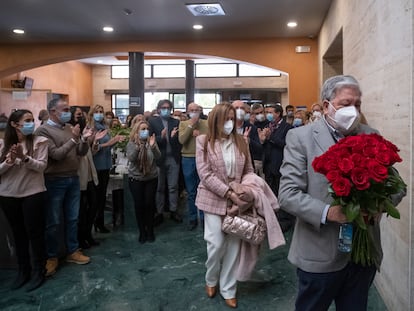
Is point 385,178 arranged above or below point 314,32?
below

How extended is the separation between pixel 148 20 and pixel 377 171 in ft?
21.6

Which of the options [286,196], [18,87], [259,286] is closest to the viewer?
[286,196]

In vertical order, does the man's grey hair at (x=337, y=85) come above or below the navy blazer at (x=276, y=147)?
above

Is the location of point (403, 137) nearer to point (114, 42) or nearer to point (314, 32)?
point (314, 32)

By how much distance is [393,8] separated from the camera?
8.38 feet

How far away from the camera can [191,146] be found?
4.82 m

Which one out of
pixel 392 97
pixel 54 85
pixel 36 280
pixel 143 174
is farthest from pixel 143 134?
pixel 54 85

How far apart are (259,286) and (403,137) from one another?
166 cm

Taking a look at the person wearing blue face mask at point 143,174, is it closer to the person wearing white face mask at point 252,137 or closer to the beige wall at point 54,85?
the person wearing white face mask at point 252,137

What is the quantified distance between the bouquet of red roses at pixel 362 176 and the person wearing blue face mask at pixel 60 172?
2516 millimetres

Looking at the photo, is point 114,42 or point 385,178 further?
point 114,42

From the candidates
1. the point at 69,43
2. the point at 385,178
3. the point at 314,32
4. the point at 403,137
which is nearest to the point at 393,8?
the point at 403,137

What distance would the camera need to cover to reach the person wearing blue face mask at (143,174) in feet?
13.9

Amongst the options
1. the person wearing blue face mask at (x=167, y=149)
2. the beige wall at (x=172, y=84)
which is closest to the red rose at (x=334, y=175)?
the person wearing blue face mask at (x=167, y=149)
